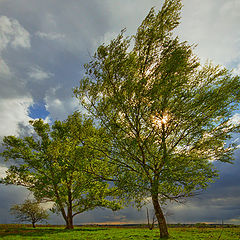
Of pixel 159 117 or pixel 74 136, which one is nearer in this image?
pixel 159 117

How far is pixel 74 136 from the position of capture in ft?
58.7

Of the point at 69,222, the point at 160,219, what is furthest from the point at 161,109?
the point at 69,222

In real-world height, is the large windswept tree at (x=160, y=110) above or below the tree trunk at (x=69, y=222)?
above

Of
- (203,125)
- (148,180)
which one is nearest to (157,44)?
(203,125)

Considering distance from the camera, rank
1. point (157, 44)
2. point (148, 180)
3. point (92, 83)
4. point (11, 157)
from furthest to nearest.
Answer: point (11, 157) < point (92, 83) < point (157, 44) < point (148, 180)

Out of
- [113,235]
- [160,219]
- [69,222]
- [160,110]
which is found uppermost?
[160,110]

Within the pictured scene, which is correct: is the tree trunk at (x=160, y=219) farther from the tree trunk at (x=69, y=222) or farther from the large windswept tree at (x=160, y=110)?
the tree trunk at (x=69, y=222)

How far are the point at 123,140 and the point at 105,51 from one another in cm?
838

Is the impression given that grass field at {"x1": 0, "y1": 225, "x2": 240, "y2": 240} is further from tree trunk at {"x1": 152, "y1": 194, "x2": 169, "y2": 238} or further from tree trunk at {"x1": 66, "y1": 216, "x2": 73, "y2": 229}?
tree trunk at {"x1": 66, "y1": 216, "x2": 73, "y2": 229}

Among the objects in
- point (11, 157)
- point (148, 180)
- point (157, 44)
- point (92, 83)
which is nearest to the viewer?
point (148, 180)

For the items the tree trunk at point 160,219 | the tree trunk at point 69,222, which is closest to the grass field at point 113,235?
the tree trunk at point 160,219

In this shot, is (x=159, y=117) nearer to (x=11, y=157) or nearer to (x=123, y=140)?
(x=123, y=140)

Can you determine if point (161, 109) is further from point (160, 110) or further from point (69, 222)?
point (69, 222)

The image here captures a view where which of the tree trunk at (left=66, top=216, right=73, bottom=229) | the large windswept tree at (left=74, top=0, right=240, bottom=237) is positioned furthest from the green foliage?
the tree trunk at (left=66, top=216, right=73, bottom=229)
